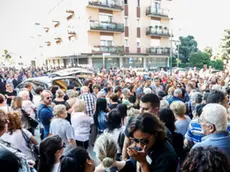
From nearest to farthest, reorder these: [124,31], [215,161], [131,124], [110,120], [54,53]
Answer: [215,161] < [131,124] < [110,120] < [124,31] < [54,53]

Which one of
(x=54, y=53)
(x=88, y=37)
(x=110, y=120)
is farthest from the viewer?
(x=54, y=53)

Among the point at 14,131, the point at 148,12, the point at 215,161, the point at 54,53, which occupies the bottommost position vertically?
the point at 14,131

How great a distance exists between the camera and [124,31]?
98.9ft

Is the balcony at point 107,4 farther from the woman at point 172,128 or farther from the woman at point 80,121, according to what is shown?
the woman at point 172,128

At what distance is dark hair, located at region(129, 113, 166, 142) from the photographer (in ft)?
6.40

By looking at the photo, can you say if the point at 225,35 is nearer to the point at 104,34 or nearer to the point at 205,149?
the point at 104,34

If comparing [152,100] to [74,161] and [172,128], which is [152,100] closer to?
[172,128]

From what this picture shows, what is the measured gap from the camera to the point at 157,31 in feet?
109

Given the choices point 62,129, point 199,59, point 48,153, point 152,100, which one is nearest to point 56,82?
point 62,129

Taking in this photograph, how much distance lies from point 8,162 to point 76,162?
2.00 ft

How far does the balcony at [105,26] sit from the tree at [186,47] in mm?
20402

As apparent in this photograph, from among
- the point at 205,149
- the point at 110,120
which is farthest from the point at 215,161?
the point at 110,120

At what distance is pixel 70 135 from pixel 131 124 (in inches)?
80.4

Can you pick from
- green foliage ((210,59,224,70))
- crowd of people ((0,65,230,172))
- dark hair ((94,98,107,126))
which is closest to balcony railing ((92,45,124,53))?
green foliage ((210,59,224,70))
